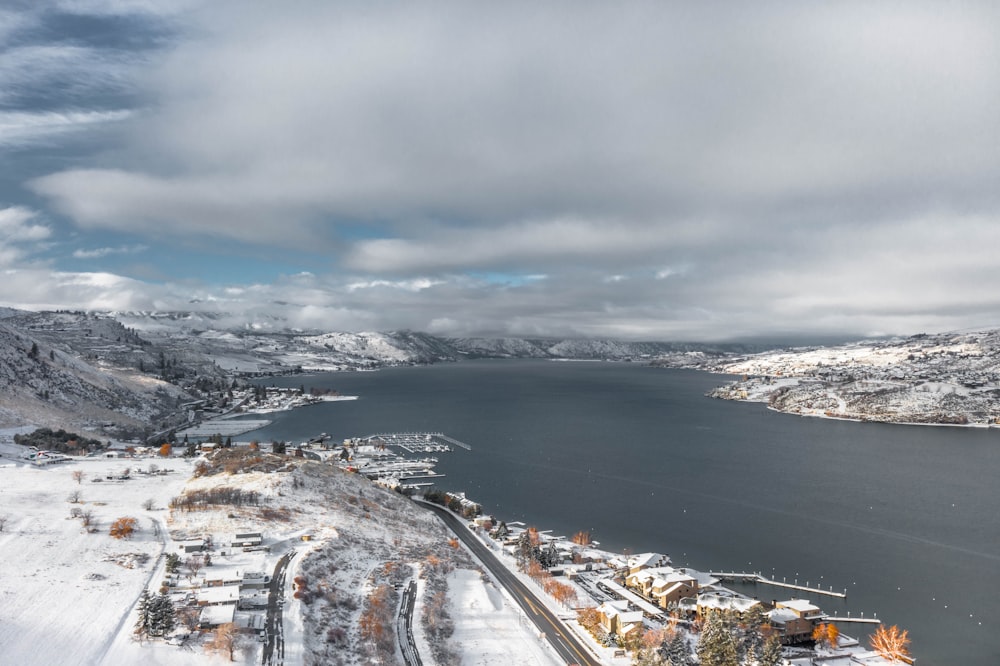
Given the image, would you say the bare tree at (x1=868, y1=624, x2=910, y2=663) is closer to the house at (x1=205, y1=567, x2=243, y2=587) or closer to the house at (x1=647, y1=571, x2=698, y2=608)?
the house at (x1=647, y1=571, x2=698, y2=608)

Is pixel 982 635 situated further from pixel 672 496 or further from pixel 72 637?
pixel 72 637

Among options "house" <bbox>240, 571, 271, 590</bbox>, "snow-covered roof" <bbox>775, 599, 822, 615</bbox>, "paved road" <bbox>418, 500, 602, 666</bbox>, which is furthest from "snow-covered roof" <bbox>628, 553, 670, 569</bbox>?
"house" <bbox>240, 571, 271, 590</bbox>

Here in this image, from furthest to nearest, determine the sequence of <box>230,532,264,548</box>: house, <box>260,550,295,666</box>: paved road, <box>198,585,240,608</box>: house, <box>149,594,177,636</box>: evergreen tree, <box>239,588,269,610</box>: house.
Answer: <box>230,532,264,548</box>: house < <box>239,588,269,610</box>: house < <box>198,585,240,608</box>: house < <box>149,594,177,636</box>: evergreen tree < <box>260,550,295,666</box>: paved road

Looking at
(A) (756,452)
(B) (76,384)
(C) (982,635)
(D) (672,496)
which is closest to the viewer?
(C) (982,635)

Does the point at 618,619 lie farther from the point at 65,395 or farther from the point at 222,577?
the point at 65,395

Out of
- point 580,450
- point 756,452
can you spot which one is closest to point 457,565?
point 580,450

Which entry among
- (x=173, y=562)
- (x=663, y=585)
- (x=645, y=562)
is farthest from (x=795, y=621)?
(x=173, y=562)
